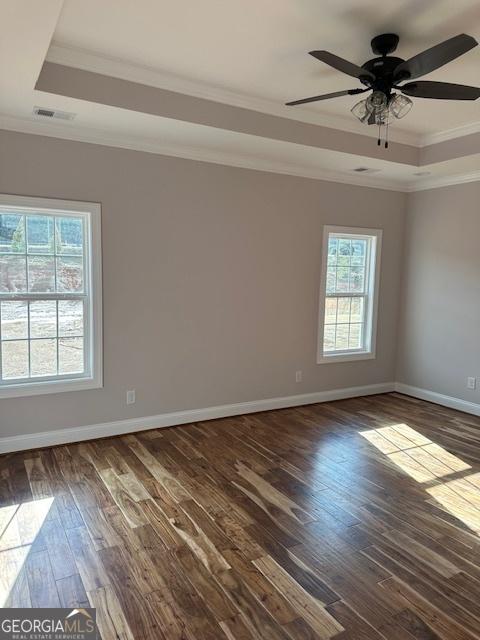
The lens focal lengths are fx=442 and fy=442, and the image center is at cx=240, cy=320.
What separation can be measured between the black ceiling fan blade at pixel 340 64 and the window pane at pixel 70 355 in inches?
116

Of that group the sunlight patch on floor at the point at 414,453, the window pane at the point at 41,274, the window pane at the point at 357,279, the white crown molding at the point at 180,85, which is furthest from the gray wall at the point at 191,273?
the sunlight patch on floor at the point at 414,453

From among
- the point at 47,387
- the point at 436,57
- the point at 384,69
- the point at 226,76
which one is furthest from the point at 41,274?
the point at 436,57

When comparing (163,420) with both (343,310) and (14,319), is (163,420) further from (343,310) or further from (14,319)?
(343,310)

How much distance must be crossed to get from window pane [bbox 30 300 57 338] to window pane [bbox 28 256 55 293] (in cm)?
12

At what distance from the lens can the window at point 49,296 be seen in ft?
12.0

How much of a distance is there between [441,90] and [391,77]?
0.30 metres

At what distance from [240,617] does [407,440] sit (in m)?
2.73

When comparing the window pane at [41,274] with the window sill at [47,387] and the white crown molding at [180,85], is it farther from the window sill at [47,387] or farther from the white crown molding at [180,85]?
the white crown molding at [180,85]

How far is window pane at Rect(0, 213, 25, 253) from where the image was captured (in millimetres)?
3600

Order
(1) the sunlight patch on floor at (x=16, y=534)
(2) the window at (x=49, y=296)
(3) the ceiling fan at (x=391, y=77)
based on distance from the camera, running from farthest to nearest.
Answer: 1. (2) the window at (x=49, y=296)
2. (3) the ceiling fan at (x=391, y=77)
3. (1) the sunlight patch on floor at (x=16, y=534)

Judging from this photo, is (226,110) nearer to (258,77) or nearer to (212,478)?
(258,77)

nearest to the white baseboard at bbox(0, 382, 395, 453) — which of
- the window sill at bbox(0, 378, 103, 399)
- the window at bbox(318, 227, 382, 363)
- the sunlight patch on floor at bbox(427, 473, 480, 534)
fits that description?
the window sill at bbox(0, 378, 103, 399)

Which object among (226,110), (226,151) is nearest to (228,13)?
(226,110)

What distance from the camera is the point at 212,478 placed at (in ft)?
11.0
